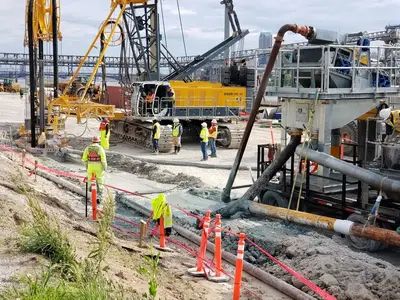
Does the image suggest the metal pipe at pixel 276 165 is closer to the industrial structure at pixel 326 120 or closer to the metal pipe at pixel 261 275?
the industrial structure at pixel 326 120

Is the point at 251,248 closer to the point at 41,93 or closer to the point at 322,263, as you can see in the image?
the point at 322,263

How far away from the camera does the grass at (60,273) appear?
5.04 metres

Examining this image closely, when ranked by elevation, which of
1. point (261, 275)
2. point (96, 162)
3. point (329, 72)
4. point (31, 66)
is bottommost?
point (261, 275)

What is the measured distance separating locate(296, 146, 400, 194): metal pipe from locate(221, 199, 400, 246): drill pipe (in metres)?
0.78

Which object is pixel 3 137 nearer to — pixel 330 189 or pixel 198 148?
pixel 198 148

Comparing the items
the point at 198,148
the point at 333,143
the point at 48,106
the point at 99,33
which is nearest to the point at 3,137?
the point at 48,106

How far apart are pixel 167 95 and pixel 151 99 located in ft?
2.56

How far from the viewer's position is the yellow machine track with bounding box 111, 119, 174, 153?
22516 mm

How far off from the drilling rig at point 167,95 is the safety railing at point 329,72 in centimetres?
1114

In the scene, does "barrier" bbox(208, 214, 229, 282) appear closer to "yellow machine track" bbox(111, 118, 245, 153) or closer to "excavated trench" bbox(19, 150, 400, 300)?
"excavated trench" bbox(19, 150, 400, 300)

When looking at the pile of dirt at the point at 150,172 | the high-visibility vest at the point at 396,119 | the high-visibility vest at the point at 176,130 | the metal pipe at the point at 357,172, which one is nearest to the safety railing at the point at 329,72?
the high-visibility vest at the point at 396,119

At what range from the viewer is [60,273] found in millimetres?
5969

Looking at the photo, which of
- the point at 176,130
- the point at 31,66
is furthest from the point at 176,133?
the point at 31,66

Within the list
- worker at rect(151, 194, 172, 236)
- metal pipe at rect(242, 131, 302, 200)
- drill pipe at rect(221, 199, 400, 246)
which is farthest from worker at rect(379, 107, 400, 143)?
worker at rect(151, 194, 172, 236)
